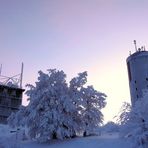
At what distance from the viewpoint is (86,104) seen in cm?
3569


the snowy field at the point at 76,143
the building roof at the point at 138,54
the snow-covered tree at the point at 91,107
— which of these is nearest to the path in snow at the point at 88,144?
the snowy field at the point at 76,143

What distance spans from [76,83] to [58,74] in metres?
2.62

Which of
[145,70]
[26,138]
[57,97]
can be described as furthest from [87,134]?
[145,70]

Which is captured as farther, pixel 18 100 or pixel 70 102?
pixel 18 100

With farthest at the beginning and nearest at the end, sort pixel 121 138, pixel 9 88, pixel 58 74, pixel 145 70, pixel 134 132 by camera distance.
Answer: pixel 9 88 < pixel 145 70 < pixel 58 74 < pixel 121 138 < pixel 134 132

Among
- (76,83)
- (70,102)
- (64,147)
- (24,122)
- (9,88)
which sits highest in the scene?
(9,88)

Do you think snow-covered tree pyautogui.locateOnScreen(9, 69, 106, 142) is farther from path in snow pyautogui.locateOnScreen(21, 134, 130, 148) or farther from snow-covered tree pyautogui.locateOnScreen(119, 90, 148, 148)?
snow-covered tree pyautogui.locateOnScreen(119, 90, 148, 148)

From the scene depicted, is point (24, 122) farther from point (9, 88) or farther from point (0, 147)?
point (9, 88)

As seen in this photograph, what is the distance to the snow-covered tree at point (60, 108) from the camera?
32.1 metres

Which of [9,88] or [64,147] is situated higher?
[9,88]

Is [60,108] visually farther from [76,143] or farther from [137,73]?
[137,73]

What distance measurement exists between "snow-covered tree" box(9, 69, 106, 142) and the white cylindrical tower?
476 cm

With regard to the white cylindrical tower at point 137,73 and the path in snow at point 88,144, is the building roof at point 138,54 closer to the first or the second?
the white cylindrical tower at point 137,73

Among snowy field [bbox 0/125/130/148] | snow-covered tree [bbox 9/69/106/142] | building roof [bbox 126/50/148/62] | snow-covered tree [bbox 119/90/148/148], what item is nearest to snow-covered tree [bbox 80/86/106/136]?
snow-covered tree [bbox 9/69/106/142]
